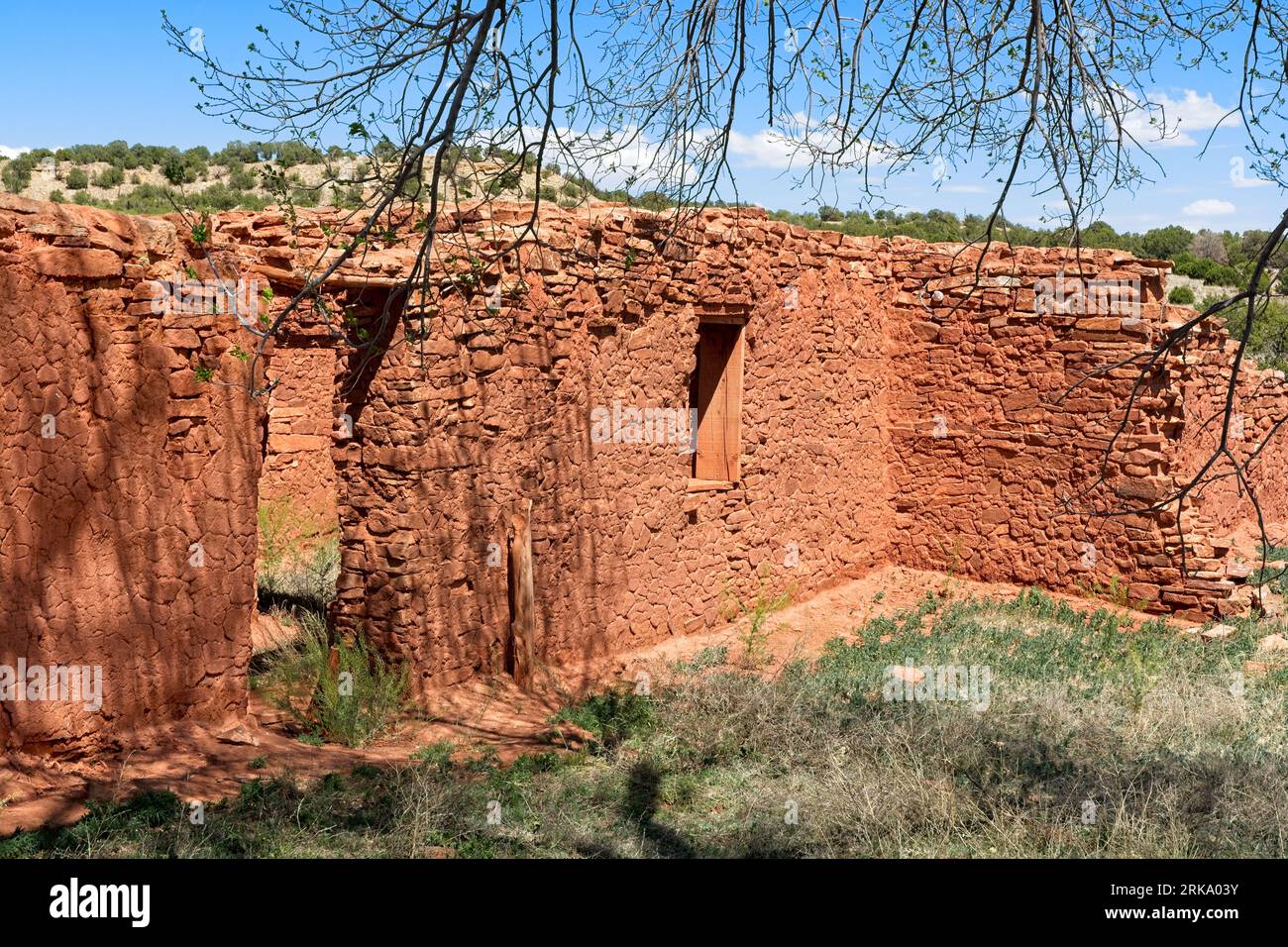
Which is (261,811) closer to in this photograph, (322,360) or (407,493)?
(407,493)

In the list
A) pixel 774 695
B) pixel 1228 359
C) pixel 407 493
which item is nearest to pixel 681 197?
pixel 407 493

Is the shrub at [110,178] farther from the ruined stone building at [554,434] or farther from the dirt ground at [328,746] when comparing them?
the dirt ground at [328,746]

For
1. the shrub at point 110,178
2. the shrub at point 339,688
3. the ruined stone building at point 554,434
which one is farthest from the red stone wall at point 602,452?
the shrub at point 110,178

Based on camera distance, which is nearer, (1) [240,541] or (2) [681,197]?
(2) [681,197]

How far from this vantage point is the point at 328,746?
6.64m

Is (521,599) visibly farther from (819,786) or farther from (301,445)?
(301,445)

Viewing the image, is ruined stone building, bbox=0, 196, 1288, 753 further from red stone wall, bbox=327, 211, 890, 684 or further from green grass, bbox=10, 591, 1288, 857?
green grass, bbox=10, 591, 1288, 857

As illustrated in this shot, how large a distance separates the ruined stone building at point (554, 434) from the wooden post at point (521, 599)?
39 mm

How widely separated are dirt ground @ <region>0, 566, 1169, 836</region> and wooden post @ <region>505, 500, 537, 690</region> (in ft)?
0.49

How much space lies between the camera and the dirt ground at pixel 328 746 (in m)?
5.29

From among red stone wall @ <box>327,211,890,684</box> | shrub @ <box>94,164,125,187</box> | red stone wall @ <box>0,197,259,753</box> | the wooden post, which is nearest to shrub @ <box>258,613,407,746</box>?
red stone wall @ <box>327,211,890,684</box>

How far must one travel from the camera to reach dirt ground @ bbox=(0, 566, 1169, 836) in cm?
529

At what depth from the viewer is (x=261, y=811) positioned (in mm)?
5227
